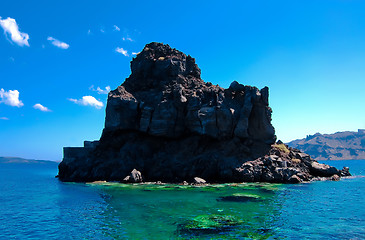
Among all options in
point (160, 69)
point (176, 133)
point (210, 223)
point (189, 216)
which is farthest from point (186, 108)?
point (210, 223)

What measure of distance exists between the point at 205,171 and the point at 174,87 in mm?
26926

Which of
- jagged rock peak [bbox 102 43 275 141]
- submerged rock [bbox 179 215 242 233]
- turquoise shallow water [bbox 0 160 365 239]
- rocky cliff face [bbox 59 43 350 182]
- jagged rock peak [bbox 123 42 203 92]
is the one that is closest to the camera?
turquoise shallow water [bbox 0 160 365 239]

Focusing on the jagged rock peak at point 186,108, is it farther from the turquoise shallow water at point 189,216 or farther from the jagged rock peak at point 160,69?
the turquoise shallow water at point 189,216

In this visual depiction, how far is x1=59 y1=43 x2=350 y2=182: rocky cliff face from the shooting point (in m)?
68.6

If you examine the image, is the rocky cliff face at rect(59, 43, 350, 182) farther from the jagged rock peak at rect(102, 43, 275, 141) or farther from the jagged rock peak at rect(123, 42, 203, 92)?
the jagged rock peak at rect(123, 42, 203, 92)

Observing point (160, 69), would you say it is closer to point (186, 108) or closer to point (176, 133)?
point (186, 108)

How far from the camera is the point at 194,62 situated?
87.6 meters

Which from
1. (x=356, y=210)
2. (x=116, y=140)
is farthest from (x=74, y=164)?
(x=356, y=210)

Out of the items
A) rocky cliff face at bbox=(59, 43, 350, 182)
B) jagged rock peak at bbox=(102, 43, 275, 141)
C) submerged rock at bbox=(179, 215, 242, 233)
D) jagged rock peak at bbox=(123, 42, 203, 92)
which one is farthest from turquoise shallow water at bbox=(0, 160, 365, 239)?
jagged rock peak at bbox=(123, 42, 203, 92)

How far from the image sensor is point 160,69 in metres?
82.8

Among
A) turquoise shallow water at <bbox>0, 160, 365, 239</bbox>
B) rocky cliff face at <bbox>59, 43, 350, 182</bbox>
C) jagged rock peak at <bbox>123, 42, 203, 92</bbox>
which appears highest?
jagged rock peak at <bbox>123, 42, 203, 92</bbox>

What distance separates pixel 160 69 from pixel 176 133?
22908mm

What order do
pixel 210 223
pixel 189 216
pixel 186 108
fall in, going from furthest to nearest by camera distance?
pixel 186 108 < pixel 189 216 < pixel 210 223

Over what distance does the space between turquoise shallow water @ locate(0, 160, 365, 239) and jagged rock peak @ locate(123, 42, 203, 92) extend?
139ft
